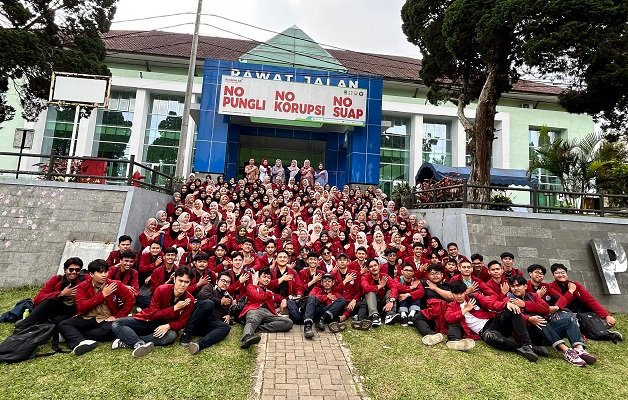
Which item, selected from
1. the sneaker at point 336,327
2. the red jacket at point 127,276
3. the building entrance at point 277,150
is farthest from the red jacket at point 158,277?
the building entrance at point 277,150

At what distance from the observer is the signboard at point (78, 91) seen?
9.67m

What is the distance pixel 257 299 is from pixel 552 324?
4301 mm

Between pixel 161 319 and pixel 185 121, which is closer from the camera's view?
pixel 161 319

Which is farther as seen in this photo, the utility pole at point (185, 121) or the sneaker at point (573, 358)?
the utility pole at point (185, 121)

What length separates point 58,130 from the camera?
987 inches

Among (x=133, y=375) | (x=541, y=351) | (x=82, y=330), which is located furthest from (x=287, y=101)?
(x=133, y=375)

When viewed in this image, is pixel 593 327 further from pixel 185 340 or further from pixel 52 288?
pixel 52 288

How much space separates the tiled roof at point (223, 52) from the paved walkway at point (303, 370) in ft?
77.4

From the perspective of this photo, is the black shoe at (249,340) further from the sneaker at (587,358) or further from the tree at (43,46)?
the tree at (43,46)

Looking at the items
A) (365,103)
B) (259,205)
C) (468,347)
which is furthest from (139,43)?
(468,347)

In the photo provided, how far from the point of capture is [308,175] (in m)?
14.4

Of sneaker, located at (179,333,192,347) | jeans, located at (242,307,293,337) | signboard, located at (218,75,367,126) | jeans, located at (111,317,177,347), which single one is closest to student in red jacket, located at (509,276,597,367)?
jeans, located at (242,307,293,337)

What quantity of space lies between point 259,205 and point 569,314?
7644 mm

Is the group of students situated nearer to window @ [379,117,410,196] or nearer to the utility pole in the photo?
the utility pole
